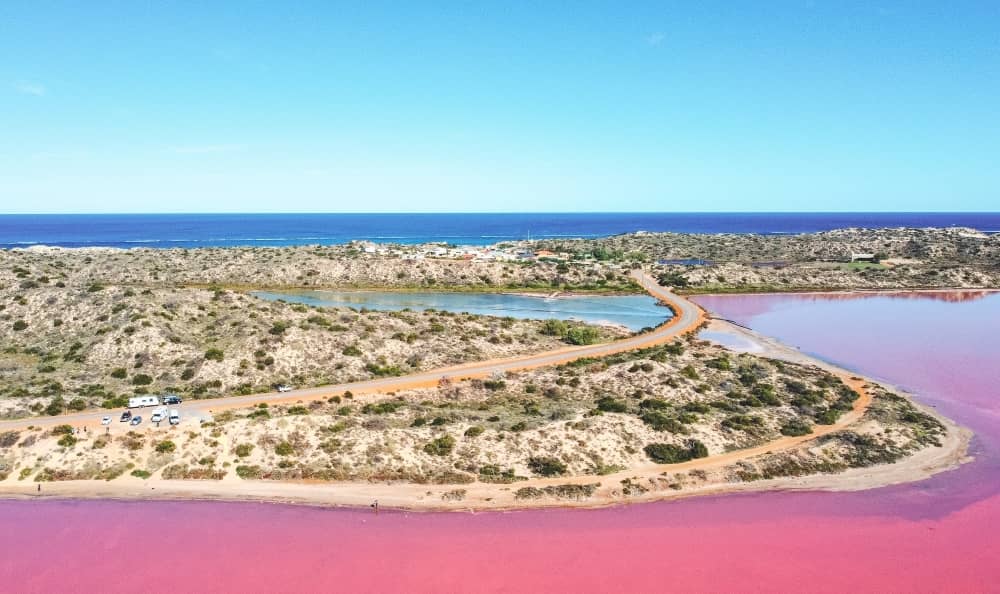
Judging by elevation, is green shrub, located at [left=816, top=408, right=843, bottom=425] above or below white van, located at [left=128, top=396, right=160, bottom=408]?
below

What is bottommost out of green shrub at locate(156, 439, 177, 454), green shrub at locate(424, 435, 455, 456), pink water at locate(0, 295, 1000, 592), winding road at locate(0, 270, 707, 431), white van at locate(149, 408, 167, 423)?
pink water at locate(0, 295, 1000, 592)

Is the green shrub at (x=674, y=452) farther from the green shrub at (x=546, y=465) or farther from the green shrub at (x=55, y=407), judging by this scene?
the green shrub at (x=55, y=407)

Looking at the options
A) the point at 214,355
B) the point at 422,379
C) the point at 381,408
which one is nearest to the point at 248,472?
the point at 381,408

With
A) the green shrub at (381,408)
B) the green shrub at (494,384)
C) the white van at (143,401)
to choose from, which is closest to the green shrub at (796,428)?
the green shrub at (494,384)

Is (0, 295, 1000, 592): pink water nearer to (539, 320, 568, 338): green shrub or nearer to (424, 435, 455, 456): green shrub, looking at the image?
(424, 435, 455, 456): green shrub

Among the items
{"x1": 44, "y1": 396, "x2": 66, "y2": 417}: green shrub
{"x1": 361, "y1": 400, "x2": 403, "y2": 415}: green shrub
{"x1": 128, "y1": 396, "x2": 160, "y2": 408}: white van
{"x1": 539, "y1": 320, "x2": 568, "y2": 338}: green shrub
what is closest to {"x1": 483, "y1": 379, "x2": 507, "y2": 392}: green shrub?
{"x1": 361, "y1": 400, "x2": 403, "y2": 415}: green shrub

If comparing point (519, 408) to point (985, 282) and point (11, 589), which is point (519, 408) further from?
point (985, 282)

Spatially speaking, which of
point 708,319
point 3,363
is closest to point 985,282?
point 708,319

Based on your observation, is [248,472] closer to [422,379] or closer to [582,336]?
[422,379]
